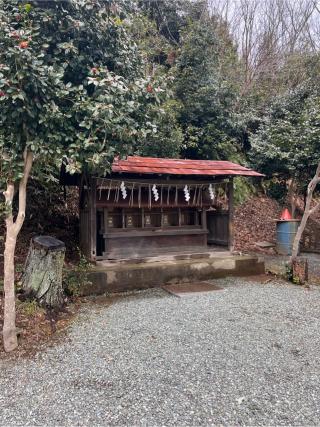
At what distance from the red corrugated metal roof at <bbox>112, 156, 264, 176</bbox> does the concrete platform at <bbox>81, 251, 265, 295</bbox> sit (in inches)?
71.3

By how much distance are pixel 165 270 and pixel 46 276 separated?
2.50 meters

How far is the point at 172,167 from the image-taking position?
6785mm

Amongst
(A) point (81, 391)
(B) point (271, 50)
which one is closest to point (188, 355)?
(A) point (81, 391)

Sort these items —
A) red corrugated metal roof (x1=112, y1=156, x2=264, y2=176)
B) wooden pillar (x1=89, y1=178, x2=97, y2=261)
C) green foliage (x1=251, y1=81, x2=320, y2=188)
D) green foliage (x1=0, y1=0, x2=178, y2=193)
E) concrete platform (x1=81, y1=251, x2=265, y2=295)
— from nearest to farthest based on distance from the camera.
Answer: green foliage (x1=0, y1=0, x2=178, y2=193)
concrete platform (x1=81, y1=251, x2=265, y2=295)
red corrugated metal roof (x1=112, y1=156, x2=264, y2=176)
wooden pillar (x1=89, y1=178, x2=97, y2=261)
green foliage (x1=251, y1=81, x2=320, y2=188)

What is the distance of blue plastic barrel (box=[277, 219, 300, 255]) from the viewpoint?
9781mm

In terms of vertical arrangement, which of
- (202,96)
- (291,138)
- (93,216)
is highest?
(202,96)

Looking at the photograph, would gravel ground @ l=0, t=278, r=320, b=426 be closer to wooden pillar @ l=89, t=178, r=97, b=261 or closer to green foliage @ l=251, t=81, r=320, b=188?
wooden pillar @ l=89, t=178, r=97, b=261

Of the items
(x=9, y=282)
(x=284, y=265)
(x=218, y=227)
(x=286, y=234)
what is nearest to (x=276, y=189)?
(x=286, y=234)

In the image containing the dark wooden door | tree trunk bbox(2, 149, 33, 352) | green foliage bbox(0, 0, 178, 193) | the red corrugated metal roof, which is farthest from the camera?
the dark wooden door

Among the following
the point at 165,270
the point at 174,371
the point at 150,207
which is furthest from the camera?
the point at 150,207

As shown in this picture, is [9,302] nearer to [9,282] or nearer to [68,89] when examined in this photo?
[9,282]

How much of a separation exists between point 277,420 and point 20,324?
3147mm

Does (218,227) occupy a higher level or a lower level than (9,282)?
higher

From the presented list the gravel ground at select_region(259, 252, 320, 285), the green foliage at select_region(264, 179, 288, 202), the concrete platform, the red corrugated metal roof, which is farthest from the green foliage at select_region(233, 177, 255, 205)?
the concrete platform
